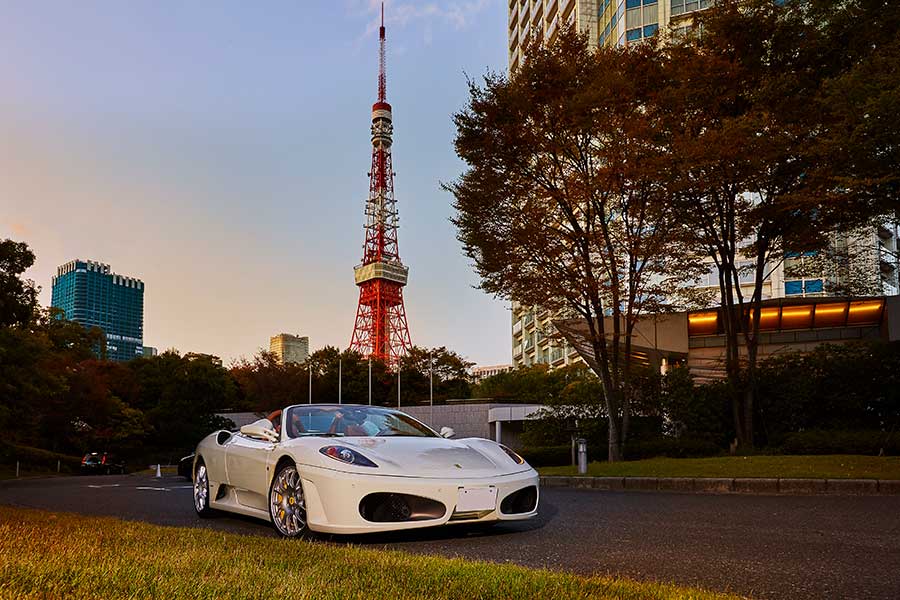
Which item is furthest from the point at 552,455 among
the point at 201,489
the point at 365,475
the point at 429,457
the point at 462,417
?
the point at 462,417

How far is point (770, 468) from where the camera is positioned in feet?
43.4

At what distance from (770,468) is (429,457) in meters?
8.89

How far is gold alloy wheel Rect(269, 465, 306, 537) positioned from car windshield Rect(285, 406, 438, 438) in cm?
40

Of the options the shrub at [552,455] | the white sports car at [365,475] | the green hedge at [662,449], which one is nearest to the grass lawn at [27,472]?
the shrub at [552,455]

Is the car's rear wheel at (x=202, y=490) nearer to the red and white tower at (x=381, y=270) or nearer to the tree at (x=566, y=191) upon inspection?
the tree at (x=566, y=191)

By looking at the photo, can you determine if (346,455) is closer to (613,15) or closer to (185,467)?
(185,467)

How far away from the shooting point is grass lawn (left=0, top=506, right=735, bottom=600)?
336 cm

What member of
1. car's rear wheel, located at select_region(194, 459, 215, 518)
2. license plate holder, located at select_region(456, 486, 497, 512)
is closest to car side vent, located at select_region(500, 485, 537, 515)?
license plate holder, located at select_region(456, 486, 497, 512)

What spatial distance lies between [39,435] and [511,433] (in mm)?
28490

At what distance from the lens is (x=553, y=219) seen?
19.1m

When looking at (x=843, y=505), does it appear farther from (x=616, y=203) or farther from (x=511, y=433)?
(x=511, y=433)

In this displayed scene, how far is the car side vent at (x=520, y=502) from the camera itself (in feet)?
20.8

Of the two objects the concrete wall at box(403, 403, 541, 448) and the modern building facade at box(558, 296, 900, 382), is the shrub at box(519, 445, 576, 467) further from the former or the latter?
the concrete wall at box(403, 403, 541, 448)

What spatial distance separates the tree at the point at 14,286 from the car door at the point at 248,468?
27.4m
